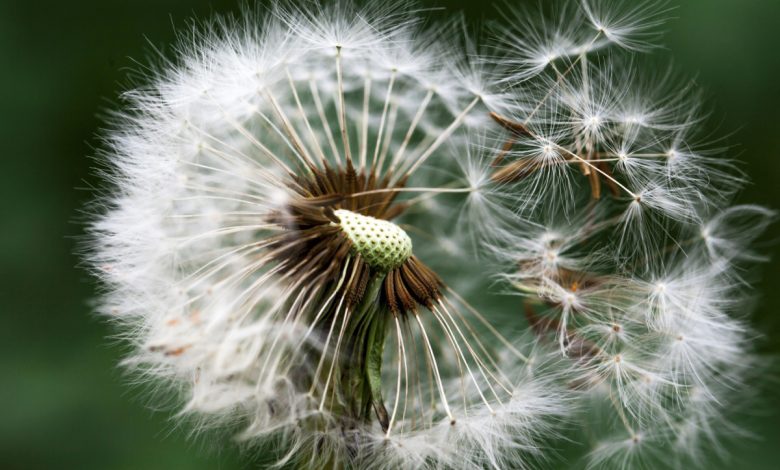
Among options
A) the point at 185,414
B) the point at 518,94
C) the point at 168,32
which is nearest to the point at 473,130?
A: the point at 518,94

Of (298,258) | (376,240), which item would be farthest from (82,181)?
(376,240)

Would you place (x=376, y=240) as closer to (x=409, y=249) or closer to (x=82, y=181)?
(x=409, y=249)

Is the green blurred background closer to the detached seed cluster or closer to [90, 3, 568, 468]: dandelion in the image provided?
[90, 3, 568, 468]: dandelion

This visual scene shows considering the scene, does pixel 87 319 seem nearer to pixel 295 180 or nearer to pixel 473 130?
pixel 295 180

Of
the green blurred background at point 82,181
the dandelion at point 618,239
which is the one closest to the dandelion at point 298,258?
the dandelion at point 618,239

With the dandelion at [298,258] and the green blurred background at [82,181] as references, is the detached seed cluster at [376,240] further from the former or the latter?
the green blurred background at [82,181]
